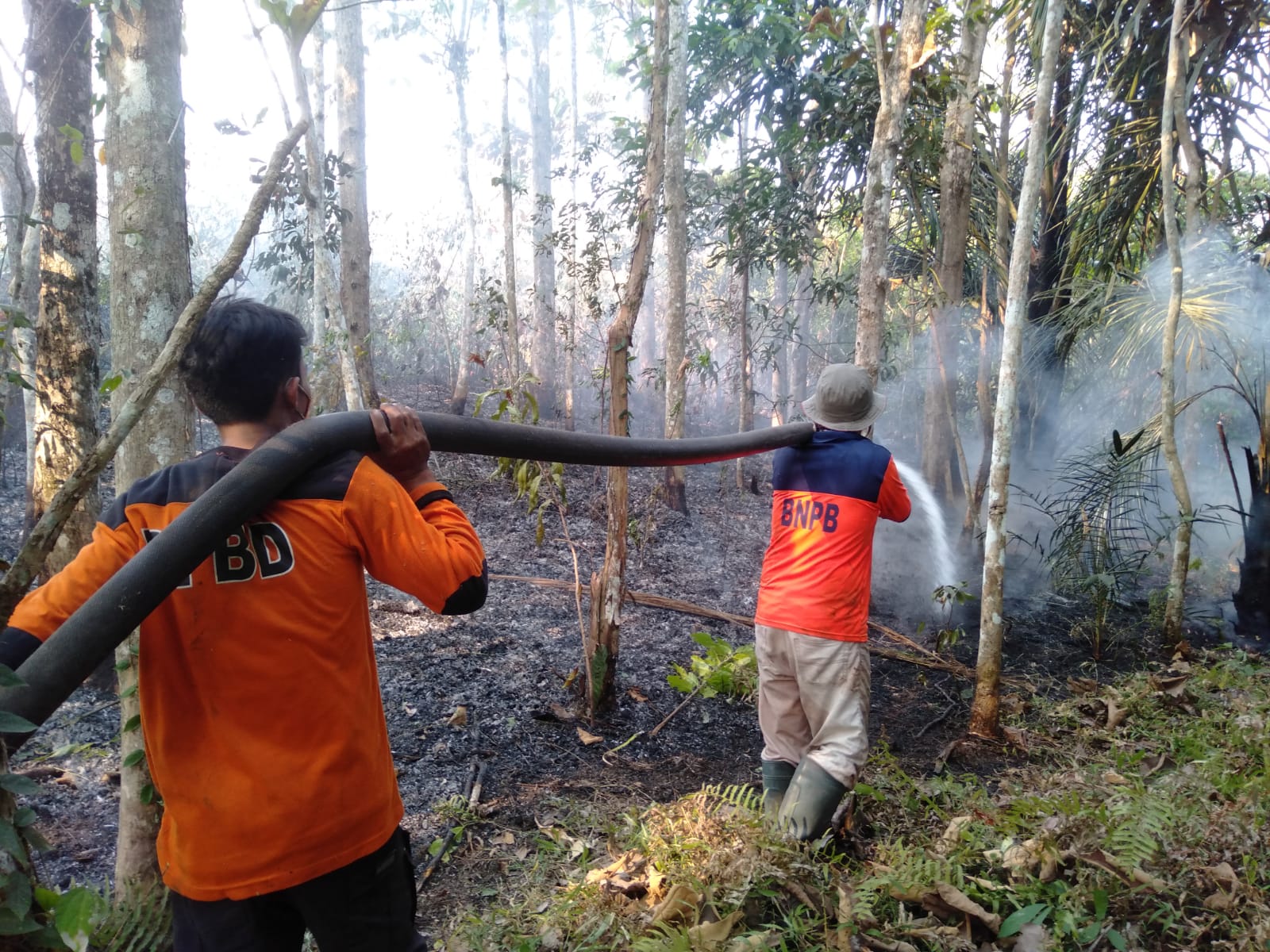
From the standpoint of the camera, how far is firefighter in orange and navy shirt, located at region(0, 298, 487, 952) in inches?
59.7

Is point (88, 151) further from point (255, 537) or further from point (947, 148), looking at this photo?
point (947, 148)

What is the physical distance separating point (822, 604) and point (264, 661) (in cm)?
230

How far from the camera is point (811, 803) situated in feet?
10.1

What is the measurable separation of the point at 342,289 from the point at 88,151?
6.60 meters

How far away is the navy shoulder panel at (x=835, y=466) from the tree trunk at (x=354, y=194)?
6481mm

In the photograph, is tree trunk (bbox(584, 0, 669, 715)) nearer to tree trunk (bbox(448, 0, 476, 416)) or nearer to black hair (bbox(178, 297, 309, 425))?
black hair (bbox(178, 297, 309, 425))

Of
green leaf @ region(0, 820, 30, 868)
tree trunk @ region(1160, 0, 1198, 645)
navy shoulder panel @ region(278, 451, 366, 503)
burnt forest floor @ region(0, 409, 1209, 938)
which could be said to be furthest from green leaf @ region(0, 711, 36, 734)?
tree trunk @ region(1160, 0, 1198, 645)

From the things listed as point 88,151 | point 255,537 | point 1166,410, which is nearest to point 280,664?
point 255,537

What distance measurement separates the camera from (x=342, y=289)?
35.0ft

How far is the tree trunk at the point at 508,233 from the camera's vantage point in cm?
1036

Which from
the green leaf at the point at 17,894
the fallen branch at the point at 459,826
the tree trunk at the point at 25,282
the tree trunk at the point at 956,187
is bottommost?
the fallen branch at the point at 459,826

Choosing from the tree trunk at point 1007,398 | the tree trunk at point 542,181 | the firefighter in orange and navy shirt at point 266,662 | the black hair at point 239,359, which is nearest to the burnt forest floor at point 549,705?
the tree trunk at point 1007,398

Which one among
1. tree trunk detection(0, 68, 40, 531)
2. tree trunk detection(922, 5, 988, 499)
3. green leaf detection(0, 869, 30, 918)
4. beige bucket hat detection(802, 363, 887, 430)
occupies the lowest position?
green leaf detection(0, 869, 30, 918)

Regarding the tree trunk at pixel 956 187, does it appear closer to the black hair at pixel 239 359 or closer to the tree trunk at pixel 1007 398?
the tree trunk at pixel 1007 398
